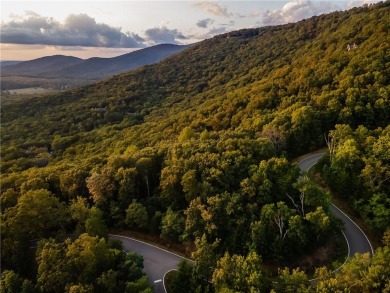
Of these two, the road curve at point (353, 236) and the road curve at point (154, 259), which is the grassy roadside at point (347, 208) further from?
the road curve at point (154, 259)

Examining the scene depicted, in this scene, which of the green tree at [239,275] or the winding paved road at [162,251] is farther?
the winding paved road at [162,251]

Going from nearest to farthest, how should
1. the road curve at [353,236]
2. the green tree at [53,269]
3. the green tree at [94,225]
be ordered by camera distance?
the green tree at [53,269]
the green tree at [94,225]
the road curve at [353,236]

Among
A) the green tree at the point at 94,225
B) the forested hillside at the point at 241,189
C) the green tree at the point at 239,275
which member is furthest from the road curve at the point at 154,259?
the green tree at the point at 239,275

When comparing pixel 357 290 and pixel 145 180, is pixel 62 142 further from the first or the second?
pixel 357 290

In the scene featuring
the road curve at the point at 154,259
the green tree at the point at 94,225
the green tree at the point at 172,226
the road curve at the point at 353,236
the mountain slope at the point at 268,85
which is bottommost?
the road curve at the point at 154,259

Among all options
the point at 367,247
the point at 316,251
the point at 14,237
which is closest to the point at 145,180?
the point at 14,237

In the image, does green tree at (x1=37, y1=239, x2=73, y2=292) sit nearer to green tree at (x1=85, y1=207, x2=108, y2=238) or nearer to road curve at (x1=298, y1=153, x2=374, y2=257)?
green tree at (x1=85, y1=207, x2=108, y2=238)

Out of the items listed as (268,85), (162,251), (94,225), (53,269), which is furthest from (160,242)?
(268,85)

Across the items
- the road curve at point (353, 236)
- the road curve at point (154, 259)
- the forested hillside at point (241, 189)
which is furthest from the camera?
the road curve at point (353, 236)
